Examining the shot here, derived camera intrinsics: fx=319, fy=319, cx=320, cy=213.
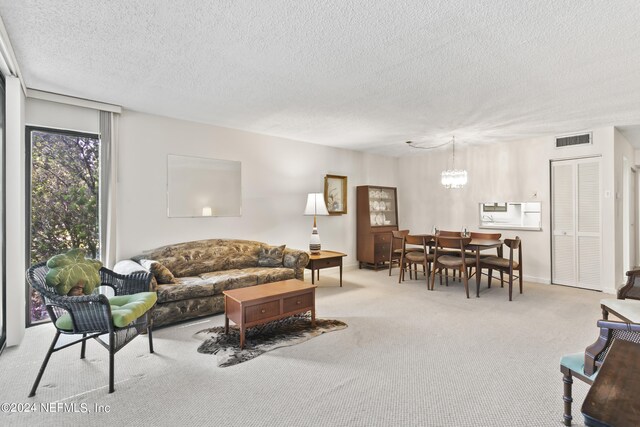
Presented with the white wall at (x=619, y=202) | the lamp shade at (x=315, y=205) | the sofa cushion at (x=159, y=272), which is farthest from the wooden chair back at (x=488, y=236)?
the sofa cushion at (x=159, y=272)

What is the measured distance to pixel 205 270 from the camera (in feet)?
13.5

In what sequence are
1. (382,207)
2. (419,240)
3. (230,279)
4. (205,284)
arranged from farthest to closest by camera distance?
(382,207) → (419,240) → (230,279) → (205,284)

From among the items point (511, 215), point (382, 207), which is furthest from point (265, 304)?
point (511, 215)

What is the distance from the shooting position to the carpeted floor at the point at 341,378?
187cm

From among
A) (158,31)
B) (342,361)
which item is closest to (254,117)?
(158,31)

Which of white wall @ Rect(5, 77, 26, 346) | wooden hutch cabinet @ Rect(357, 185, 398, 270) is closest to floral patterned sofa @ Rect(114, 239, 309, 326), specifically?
white wall @ Rect(5, 77, 26, 346)

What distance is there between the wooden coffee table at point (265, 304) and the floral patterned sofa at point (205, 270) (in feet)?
1.72

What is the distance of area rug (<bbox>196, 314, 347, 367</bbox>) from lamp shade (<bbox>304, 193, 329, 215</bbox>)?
2165 millimetres

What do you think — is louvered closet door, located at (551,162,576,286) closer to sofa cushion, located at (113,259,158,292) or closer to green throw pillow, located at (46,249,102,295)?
sofa cushion, located at (113,259,158,292)

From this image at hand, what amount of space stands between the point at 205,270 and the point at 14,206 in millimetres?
1958

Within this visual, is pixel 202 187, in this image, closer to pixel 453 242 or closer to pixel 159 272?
pixel 159 272

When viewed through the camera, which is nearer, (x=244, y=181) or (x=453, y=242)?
(x=453, y=242)

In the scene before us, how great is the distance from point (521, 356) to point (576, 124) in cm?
365

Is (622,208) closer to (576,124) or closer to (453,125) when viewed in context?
(576,124)
